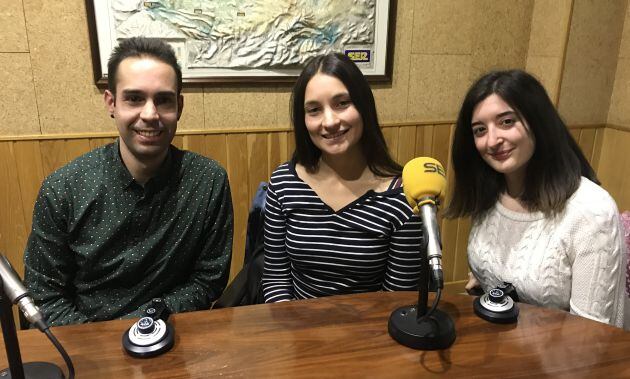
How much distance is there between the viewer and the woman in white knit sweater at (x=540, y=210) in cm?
143

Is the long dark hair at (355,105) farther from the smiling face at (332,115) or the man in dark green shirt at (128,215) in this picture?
the man in dark green shirt at (128,215)

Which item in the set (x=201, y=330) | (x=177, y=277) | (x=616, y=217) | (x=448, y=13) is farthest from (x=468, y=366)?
(x=448, y=13)

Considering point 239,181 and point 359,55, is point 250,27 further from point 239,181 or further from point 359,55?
point 239,181

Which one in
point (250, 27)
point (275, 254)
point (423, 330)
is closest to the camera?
point (423, 330)

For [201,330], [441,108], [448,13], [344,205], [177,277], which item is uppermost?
[448,13]

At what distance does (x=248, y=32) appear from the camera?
2.46m

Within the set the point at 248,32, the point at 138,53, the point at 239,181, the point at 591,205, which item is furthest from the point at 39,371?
the point at 248,32

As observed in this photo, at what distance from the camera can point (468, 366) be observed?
1054mm

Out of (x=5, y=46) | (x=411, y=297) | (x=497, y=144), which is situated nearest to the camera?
(x=411, y=297)

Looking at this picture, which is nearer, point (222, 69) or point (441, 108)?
point (222, 69)

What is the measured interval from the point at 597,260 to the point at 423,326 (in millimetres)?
638

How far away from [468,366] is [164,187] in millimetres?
1107

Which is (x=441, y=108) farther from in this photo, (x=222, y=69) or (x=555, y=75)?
(x=222, y=69)

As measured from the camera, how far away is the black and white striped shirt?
1647 millimetres
